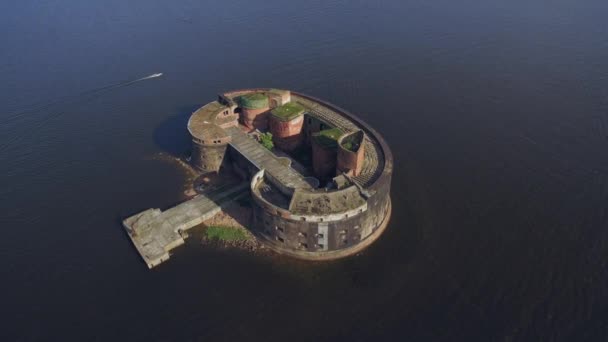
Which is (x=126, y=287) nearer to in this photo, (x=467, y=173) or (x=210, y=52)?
(x=467, y=173)

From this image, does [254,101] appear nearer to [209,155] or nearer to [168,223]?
[209,155]

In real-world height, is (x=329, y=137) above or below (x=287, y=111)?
below

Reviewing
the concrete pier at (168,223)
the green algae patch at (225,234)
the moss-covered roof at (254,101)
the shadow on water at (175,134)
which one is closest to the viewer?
the concrete pier at (168,223)

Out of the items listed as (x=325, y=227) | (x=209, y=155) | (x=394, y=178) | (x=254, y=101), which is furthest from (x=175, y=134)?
(x=394, y=178)

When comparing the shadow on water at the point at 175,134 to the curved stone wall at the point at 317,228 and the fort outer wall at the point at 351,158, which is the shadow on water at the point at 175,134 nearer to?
the curved stone wall at the point at 317,228

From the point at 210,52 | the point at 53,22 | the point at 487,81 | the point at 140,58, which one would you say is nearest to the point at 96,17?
the point at 53,22

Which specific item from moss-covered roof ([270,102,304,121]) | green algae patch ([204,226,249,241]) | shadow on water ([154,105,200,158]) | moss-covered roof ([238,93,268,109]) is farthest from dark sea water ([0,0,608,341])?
moss-covered roof ([270,102,304,121])

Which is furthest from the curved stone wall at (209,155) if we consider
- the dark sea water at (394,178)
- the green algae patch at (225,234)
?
the green algae patch at (225,234)

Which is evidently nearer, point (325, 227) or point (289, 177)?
point (325, 227)
